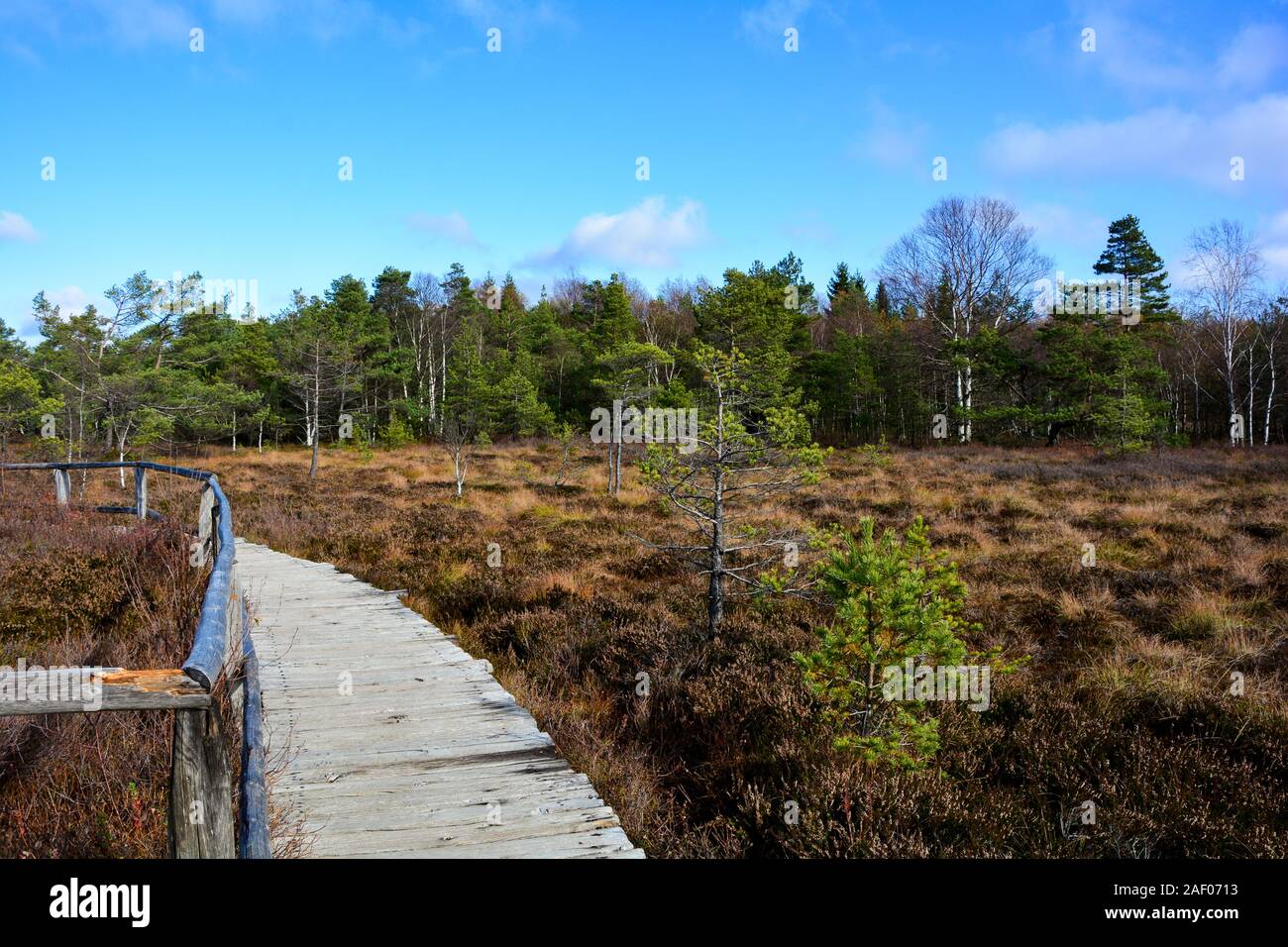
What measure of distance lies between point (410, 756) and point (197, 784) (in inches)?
89.5

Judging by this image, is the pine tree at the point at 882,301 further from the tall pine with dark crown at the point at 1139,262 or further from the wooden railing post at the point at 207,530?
the wooden railing post at the point at 207,530

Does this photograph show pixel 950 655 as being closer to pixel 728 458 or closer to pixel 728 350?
pixel 728 458

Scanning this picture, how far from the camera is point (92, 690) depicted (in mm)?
1729

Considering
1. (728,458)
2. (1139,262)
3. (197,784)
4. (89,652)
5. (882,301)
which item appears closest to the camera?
(197,784)

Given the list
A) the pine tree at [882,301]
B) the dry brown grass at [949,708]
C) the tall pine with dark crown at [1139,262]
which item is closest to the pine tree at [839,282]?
the pine tree at [882,301]

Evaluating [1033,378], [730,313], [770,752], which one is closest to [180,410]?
[730,313]

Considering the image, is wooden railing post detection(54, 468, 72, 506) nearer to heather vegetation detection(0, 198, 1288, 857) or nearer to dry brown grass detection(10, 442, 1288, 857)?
heather vegetation detection(0, 198, 1288, 857)

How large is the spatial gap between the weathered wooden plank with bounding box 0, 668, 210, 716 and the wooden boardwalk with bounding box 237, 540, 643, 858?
163 cm

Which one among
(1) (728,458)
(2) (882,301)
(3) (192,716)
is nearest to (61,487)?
(1) (728,458)

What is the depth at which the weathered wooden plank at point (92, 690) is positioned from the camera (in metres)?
1.67

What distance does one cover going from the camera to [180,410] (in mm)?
28766

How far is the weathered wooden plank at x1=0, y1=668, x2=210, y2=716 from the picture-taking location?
167cm

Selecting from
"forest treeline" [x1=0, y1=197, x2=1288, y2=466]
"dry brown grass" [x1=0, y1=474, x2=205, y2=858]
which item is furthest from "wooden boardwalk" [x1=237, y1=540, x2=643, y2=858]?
"forest treeline" [x1=0, y1=197, x2=1288, y2=466]
